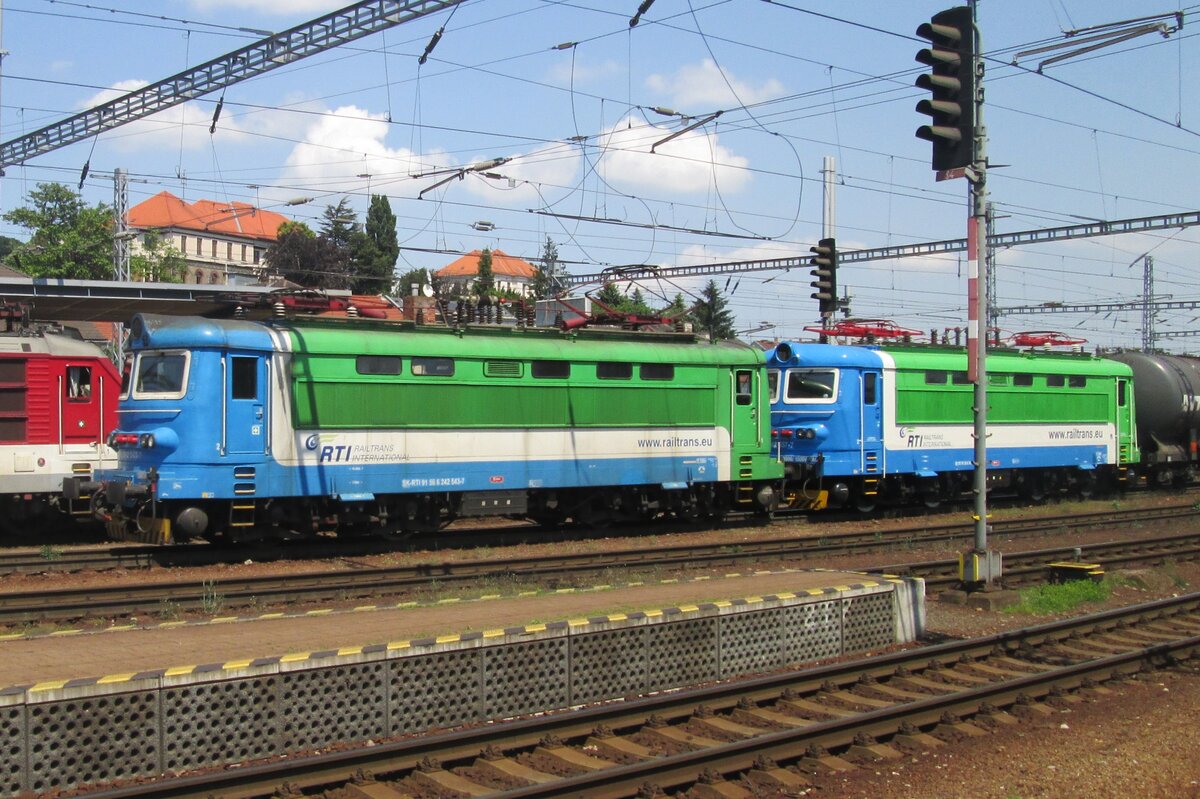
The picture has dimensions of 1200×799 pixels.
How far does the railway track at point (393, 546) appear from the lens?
1661cm

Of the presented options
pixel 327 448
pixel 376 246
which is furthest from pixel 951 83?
pixel 376 246

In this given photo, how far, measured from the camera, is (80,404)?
1983cm

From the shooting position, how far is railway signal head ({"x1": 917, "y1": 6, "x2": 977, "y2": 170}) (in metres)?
12.1

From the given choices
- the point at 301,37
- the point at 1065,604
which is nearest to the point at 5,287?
the point at 301,37

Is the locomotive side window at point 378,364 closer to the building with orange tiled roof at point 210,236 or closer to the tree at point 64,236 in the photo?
the tree at point 64,236

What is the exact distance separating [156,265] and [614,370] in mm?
64879

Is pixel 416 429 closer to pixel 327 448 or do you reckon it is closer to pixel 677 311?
pixel 327 448

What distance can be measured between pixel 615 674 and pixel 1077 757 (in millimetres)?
3644

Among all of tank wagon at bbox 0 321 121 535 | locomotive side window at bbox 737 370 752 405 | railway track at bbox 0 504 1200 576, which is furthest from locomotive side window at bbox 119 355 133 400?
locomotive side window at bbox 737 370 752 405

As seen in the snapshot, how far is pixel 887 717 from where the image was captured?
886 cm

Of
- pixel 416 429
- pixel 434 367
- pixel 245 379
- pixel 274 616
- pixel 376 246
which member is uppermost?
pixel 376 246

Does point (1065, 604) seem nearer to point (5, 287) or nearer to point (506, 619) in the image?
point (506, 619)

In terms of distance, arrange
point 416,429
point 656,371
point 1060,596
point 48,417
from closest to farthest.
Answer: point 1060,596
point 416,429
point 48,417
point 656,371

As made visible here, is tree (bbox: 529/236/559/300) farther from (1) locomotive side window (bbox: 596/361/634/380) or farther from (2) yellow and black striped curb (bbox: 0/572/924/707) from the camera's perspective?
(2) yellow and black striped curb (bbox: 0/572/924/707)
